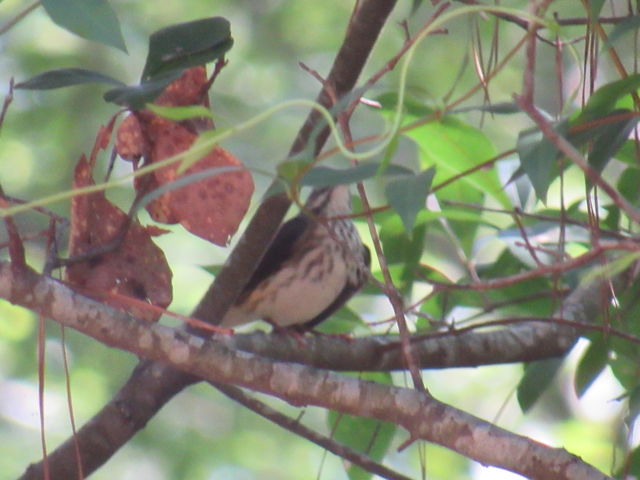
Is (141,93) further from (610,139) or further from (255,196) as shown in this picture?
(255,196)

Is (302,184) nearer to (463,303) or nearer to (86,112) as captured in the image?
(463,303)

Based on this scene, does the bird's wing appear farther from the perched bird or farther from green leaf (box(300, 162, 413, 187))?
green leaf (box(300, 162, 413, 187))

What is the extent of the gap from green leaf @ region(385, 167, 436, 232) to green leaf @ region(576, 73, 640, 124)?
1.25 ft

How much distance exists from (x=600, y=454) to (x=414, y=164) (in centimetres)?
298

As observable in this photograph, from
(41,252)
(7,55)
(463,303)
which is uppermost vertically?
(7,55)

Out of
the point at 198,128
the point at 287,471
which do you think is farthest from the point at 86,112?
the point at 198,128

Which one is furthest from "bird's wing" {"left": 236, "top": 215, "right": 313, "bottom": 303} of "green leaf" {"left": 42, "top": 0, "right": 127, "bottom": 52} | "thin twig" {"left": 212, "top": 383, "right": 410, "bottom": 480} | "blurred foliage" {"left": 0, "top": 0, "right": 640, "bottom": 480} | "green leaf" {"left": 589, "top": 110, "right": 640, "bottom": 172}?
"green leaf" {"left": 42, "top": 0, "right": 127, "bottom": 52}

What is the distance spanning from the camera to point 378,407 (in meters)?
1.73

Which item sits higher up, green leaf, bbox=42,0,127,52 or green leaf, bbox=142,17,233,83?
green leaf, bbox=142,17,233,83

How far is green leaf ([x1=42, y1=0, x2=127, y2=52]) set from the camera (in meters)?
1.53

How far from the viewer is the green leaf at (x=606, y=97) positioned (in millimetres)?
1761

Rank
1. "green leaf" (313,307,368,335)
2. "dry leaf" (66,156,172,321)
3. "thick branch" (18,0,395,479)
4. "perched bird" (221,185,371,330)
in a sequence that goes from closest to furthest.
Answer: "dry leaf" (66,156,172,321) < "thick branch" (18,0,395,479) < "green leaf" (313,307,368,335) < "perched bird" (221,185,371,330)

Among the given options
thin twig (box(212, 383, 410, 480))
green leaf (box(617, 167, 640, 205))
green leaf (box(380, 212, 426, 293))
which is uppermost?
green leaf (box(617, 167, 640, 205))

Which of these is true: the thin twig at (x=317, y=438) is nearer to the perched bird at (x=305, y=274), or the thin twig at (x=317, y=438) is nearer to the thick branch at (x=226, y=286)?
the thick branch at (x=226, y=286)
